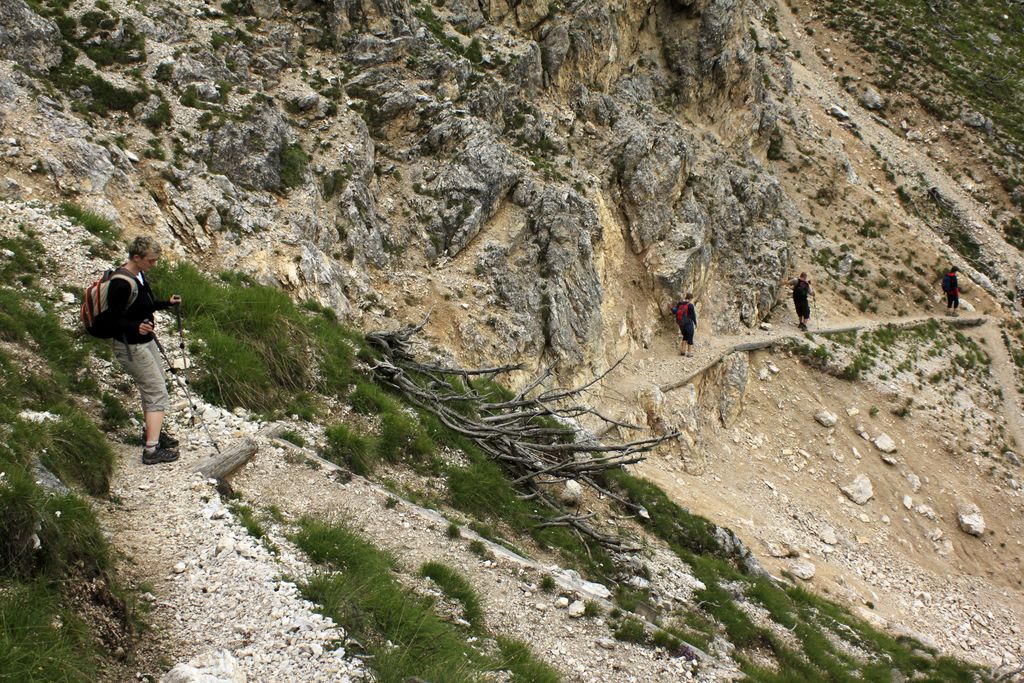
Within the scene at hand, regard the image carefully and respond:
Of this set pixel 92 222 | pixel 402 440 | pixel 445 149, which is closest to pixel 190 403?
pixel 402 440

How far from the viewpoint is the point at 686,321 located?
27250 millimetres

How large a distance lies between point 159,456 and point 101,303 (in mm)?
1986

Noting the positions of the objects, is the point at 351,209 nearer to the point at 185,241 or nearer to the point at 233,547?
the point at 185,241

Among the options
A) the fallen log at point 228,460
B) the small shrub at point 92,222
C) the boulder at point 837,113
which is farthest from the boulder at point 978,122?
the fallen log at point 228,460

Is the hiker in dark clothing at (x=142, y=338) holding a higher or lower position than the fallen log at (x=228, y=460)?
higher

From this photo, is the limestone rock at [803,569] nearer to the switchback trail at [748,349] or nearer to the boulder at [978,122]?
the switchback trail at [748,349]

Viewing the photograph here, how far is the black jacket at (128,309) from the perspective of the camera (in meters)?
7.40

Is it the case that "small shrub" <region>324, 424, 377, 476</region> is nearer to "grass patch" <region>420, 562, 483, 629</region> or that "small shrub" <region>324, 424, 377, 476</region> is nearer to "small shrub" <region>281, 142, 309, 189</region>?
"grass patch" <region>420, 562, 483, 629</region>

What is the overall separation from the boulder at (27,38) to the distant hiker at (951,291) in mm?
40143

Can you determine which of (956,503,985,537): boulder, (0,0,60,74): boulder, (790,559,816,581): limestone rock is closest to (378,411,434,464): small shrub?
(0,0,60,74): boulder

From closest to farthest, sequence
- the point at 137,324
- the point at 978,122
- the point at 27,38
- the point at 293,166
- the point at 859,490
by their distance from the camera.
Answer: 1. the point at 137,324
2. the point at 27,38
3. the point at 293,166
4. the point at 859,490
5. the point at 978,122

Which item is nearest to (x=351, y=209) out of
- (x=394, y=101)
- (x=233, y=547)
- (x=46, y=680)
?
(x=394, y=101)

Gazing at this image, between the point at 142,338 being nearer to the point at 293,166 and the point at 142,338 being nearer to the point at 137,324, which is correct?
the point at 137,324

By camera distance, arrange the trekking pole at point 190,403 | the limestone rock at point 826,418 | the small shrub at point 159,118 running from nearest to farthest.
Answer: the trekking pole at point 190,403 → the small shrub at point 159,118 → the limestone rock at point 826,418
